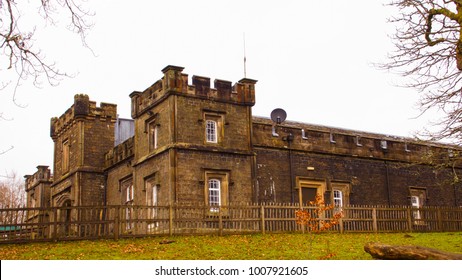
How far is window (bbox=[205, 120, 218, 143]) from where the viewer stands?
28469 millimetres

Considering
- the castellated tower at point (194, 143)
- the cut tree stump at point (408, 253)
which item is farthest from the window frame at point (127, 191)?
the cut tree stump at point (408, 253)

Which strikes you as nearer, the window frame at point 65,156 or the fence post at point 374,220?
the fence post at point 374,220

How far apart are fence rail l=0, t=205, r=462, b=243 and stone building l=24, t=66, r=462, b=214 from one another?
1.25 m

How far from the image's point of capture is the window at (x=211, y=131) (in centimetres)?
2847

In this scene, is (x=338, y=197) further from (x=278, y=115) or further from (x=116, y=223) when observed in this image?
(x=116, y=223)

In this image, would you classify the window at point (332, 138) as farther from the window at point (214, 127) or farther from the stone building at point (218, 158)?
the window at point (214, 127)

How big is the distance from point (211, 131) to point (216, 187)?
2.56 meters

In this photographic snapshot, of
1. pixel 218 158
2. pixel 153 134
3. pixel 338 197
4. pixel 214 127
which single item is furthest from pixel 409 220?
pixel 153 134

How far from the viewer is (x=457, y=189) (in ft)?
120

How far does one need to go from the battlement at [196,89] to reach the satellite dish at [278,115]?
6.63 feet

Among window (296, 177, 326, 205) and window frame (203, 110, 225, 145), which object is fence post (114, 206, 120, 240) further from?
window (296, 177, 326, 205)

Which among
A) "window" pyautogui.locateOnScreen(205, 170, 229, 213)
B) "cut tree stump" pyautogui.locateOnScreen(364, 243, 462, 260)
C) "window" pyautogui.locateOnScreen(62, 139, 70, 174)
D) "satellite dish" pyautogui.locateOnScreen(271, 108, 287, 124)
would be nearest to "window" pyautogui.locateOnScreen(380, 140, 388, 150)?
"satellite dish" pyautogui.locateOnScreen(271, 108, 287, 124)

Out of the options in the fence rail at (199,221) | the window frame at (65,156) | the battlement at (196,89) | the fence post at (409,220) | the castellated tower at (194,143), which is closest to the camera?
the fence rail at (199,221)

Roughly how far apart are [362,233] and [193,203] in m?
7.30
